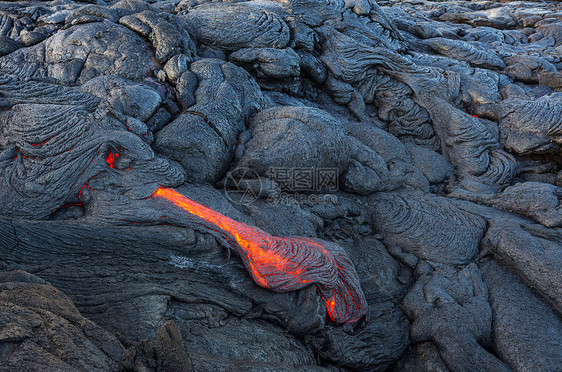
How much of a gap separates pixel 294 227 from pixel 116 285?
8.79 feet

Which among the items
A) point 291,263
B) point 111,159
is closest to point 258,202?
point 291,263

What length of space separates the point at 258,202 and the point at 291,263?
142 centimetres

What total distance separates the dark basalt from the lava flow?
0.10 feet

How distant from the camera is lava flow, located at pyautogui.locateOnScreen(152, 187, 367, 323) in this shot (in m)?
4.70

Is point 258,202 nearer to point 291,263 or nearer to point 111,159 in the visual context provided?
point 291,263

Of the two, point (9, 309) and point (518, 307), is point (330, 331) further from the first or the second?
point (9, 309)

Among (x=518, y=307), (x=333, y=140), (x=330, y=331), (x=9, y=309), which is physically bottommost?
(x=330, y=331)

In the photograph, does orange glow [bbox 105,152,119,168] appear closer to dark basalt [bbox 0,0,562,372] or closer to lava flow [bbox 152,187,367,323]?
dark basalt [bbox 0,0,562,372]

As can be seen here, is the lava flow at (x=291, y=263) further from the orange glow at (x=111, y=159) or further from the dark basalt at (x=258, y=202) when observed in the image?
the orange glow at (x=111, y=159)

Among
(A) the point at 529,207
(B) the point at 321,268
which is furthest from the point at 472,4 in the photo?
(B) the point at 321,268

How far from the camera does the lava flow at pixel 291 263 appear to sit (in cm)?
470

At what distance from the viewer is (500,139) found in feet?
27.3

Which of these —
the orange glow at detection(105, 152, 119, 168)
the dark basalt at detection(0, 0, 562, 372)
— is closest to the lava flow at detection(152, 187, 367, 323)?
the dark basalt at detection(0, 0, 562, 372)

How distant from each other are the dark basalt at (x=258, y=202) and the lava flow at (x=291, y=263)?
0.10ft
